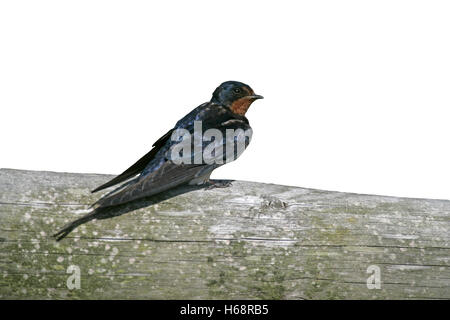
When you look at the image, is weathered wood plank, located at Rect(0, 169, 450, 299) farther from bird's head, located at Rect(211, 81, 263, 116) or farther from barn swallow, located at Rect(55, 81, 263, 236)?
bird's head, located at Rect(211, 81, 263, 116)

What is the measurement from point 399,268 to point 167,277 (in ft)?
4.85

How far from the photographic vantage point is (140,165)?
4422mm

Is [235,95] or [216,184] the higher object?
[235,95]

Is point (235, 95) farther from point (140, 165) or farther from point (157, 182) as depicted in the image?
point (157, 182)

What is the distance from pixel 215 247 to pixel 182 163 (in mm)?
876

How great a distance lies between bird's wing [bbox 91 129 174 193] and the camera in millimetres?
4098

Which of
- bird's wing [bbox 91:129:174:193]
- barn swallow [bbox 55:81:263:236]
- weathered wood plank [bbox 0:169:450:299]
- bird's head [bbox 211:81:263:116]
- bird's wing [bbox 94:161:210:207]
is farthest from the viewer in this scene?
bird's head [bbox 211:81:263:116]

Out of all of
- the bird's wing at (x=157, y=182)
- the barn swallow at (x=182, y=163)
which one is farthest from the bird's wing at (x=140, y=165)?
the bird's wing at (x=157, y=182)

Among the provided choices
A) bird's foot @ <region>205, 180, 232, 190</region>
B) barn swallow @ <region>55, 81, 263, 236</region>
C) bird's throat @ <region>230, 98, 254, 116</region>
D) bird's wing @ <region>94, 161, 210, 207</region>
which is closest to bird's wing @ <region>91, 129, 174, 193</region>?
barn swallow @ <region>55, 81, 263, 236</region>

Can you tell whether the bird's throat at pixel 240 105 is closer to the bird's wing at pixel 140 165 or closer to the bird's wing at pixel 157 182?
the bird's wing at pixel 140 165

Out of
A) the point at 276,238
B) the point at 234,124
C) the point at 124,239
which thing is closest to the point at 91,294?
the point at 124,239

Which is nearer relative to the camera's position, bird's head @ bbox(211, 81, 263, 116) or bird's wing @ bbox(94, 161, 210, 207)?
bird's wing @ bbox(94, 161, 210, 207)

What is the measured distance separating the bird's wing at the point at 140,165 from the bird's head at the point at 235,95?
2.01 feet

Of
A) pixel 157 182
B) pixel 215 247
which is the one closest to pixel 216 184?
pixel 157 182
